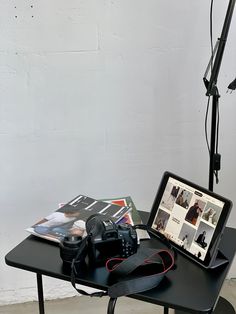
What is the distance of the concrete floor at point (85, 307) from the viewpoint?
211 centimetres

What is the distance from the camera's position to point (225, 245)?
137cm

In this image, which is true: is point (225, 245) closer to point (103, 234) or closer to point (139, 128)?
point (103, 234)

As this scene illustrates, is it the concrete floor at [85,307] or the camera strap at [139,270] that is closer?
the camera strap at [139,270]

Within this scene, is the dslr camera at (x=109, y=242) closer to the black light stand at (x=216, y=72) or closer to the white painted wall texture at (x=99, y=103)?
the black light stand at (x=216, y=72)

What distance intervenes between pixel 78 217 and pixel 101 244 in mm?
224

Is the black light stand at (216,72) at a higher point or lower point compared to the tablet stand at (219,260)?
higher

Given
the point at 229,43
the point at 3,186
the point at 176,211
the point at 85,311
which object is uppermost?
the point at 229,43

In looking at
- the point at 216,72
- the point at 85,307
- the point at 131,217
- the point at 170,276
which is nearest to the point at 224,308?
the point at 85,307

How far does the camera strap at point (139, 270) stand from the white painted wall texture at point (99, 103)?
0.87 m

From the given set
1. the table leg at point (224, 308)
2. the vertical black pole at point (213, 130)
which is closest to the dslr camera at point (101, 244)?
the vertical black pole at point (213, 130)

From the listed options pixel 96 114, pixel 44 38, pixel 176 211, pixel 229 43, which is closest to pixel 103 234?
pixel 176 211

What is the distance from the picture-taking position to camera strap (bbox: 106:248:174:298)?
111 cm

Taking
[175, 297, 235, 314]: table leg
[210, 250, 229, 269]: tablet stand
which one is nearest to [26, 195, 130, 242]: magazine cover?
[210, 250, 229, 269]: tablet stand

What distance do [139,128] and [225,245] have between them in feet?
2.71
